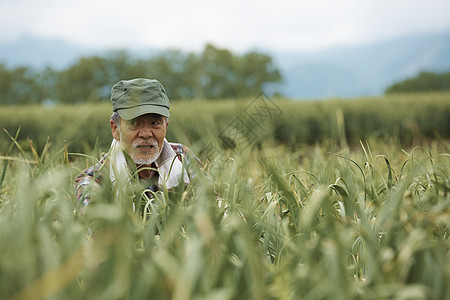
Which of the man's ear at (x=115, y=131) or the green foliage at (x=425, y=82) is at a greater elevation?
the man's ear at (x=115, y=131)

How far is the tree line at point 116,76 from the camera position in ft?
98.8

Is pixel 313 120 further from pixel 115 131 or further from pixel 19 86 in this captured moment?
pixel 19 86

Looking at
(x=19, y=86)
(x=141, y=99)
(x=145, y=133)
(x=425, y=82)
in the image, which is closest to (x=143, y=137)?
(x=145, y=133)

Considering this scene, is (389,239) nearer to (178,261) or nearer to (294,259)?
(294,259)

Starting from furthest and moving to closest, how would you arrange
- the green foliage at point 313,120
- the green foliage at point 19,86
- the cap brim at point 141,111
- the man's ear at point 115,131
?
the green foliage at point 19,86 < the green foliage at point 313,120 < the man's ear at point 115,131 < the cap brim at point 141,111

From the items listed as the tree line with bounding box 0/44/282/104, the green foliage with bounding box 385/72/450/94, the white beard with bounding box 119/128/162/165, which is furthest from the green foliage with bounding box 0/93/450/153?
the green foliage with bounding box 385/72/450/94

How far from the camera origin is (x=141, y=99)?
5.74 ft

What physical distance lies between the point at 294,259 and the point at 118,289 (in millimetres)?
417

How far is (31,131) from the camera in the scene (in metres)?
6.35

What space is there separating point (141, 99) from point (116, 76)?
3129cm

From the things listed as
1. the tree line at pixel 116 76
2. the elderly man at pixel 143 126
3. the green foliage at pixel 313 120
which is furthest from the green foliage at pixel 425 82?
the elderly man at pixel 143 126

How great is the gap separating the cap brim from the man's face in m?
0.06

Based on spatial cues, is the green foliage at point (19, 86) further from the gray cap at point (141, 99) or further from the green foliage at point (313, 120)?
the gray cap at point (141, 99)

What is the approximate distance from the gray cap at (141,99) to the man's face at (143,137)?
0.07 m
